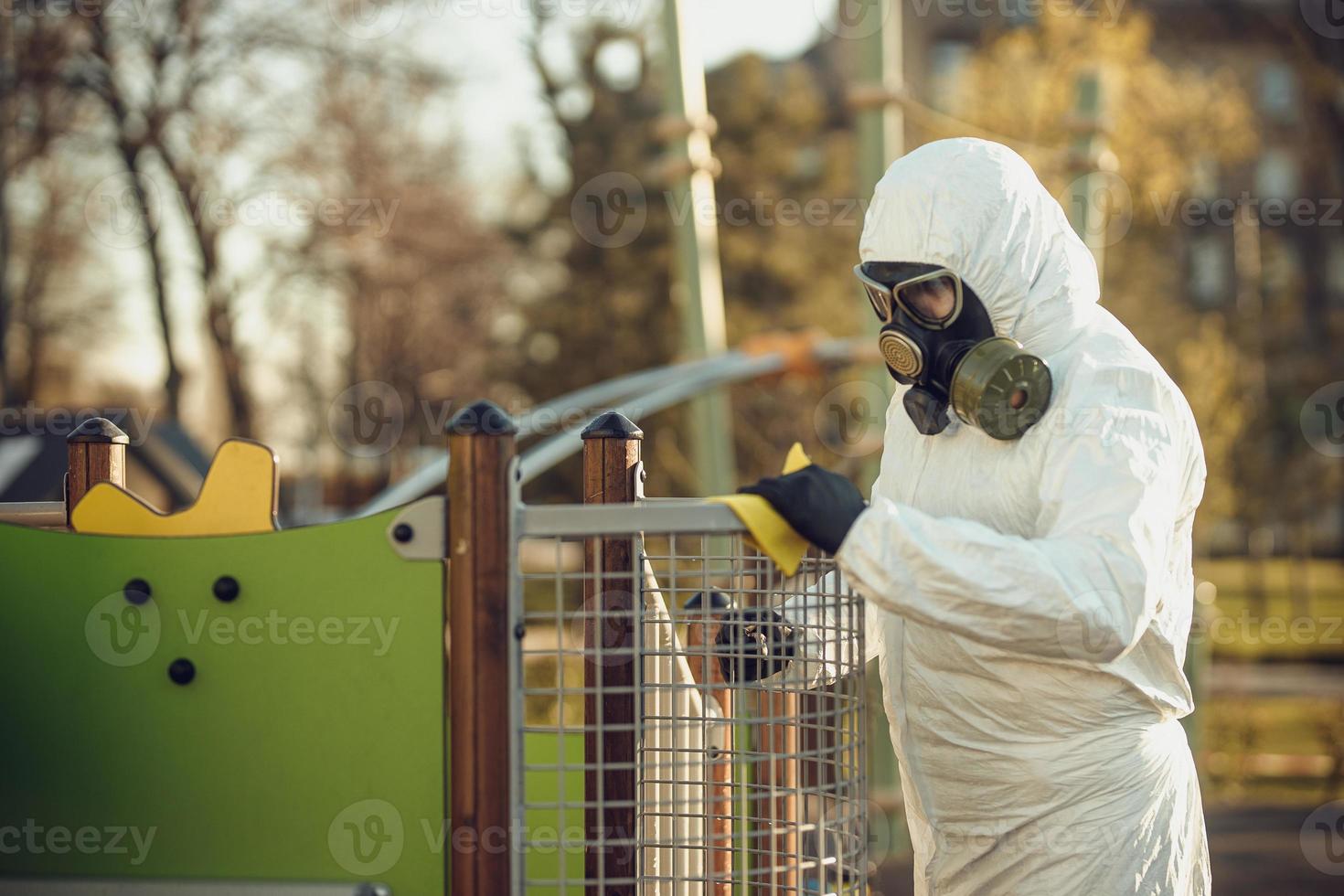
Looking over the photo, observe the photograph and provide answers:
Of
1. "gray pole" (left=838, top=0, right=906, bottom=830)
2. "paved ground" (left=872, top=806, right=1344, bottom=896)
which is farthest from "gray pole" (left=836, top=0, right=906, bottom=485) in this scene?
"paved ground" (left=872, top=806, right=1344, bottom=896)

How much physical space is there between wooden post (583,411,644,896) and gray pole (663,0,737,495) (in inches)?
255

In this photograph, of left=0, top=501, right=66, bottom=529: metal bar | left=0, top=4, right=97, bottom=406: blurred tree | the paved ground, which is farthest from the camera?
left=0, top=4, right=97, bottom=406: blurred tree

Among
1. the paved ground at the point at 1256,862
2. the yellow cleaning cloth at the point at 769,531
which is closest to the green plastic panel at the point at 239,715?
the yellow cleaning cloth at the point at 769,531

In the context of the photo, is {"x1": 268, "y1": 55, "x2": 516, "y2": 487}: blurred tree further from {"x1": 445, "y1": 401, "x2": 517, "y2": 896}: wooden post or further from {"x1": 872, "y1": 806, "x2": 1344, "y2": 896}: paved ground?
{"x1": 445, "y1": 401, "x2": 517, "y2": 896}: wooden post

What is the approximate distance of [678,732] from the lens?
3.08m

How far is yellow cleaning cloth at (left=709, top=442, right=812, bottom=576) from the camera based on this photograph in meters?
2.24

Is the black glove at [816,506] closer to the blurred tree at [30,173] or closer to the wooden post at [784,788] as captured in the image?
the wooden post at [784,788]

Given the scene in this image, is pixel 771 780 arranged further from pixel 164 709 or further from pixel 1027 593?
pixel 164 709

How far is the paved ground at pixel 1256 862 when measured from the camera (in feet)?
25.3

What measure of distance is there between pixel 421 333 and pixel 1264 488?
12.2m

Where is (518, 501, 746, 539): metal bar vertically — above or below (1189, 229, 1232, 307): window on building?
below

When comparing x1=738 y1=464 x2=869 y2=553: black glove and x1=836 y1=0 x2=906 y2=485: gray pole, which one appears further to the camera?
x1=836 y1=0 x2=906 y2=485: gray pole

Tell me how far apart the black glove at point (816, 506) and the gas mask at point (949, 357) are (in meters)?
0.36

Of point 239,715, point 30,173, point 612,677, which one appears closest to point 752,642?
point 612,677
